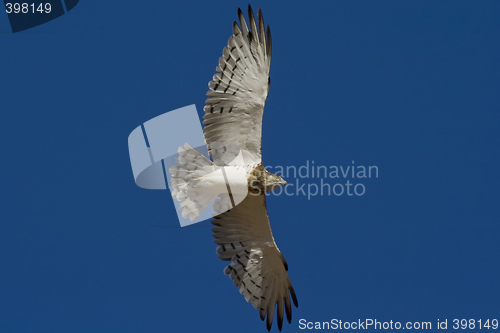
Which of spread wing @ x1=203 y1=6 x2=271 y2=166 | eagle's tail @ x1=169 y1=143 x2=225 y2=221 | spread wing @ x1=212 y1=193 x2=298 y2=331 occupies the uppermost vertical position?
spread wing @ x1=203 y1=6 x2=271 y2=166

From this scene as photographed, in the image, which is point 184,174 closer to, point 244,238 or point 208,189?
point 208,189

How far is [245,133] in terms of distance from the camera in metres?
7.96

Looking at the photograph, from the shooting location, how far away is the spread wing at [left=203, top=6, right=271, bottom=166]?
7680mm

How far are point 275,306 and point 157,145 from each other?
2585mm

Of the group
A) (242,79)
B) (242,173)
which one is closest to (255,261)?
(242,173)

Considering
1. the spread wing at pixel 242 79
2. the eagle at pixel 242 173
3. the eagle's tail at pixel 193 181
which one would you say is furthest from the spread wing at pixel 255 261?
the spread wing at pixel 242 79

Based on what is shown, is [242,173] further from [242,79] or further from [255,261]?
[255,261]

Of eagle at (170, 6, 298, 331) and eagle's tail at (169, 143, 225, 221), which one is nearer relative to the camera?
eagle at (170, 6, 298, 331)

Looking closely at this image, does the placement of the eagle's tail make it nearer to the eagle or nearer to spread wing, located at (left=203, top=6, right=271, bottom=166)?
the eagle

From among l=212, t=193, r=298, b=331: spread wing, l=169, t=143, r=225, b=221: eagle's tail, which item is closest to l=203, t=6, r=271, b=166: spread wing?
l=169, t=143, r=225, b=221: eagle's tail

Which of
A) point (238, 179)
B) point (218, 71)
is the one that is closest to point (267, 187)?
point (238, 179)

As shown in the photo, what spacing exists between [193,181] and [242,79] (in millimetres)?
1440

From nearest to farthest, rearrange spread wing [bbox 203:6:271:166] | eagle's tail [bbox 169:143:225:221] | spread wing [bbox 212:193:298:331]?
spread wing [bbox 203:6:271:166], eagle's tail [bbox 169:143:225:221], spread wing [bbox 212:193:298:331]

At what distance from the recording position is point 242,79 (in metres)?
7.70
